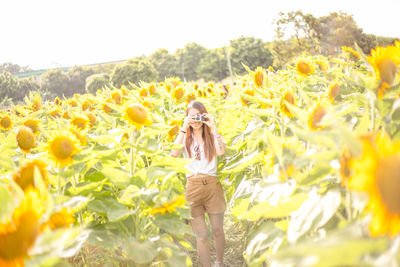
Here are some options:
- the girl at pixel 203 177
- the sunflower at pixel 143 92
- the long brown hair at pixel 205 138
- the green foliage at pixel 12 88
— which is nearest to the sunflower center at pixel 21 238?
the girl at pixel 203 177

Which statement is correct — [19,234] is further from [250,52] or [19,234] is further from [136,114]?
[250,52]

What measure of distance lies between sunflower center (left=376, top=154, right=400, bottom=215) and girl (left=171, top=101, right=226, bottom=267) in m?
2.66

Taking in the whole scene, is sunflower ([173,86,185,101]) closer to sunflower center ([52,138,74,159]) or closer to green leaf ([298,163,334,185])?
Result: sunflower center ([52,138,74,159])

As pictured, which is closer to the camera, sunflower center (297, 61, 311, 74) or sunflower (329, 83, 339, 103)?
sunflower (329, 83, 339, 103)

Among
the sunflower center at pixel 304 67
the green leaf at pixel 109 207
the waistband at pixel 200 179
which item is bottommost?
the waistband at pixel 200 179

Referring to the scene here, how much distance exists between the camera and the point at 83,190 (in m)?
1.65

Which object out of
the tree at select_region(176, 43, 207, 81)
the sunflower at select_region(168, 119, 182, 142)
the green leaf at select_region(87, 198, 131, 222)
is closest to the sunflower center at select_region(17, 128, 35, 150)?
the green leaf at select_region(87, 198, 131, 222)

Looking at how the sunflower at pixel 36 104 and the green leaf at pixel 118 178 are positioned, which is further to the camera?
the sunflower at pixel 36 104

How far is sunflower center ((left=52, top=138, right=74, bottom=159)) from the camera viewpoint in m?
1.69

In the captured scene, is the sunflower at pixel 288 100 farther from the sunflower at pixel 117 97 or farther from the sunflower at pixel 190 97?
the sunflower at pixel 117 97

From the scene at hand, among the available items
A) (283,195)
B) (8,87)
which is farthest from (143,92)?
(8,87)

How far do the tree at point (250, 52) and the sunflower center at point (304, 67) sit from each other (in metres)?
38.4

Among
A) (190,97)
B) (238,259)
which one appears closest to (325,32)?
(190,97)

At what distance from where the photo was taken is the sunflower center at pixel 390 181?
0.69m
